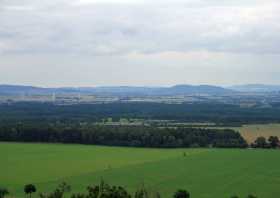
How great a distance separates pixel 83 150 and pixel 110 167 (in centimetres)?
1550

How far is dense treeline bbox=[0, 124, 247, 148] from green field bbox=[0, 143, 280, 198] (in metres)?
4.12

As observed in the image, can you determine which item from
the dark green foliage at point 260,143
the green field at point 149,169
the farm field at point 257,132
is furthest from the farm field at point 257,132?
the green field at point 149,169

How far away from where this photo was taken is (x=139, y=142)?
247 ft

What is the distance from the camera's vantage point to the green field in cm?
4222

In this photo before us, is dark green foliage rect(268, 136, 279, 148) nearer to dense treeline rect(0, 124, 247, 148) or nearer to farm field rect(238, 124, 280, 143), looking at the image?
farm field rect(238, 124, 280, 143)

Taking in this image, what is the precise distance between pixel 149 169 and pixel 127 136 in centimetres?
2509

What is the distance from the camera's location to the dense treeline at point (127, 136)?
74.9 m

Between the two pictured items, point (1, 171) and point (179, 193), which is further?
point (1, 171)

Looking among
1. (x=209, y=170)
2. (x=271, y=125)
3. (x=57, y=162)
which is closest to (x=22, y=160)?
(x=57, y=162)

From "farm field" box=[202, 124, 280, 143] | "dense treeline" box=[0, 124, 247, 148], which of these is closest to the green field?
"dense treeline" box=[0, 124, 247, 148]

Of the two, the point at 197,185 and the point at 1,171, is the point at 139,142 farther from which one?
the point at 197,185

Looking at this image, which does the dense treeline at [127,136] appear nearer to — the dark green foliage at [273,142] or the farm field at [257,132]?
the farm field at [257,132]

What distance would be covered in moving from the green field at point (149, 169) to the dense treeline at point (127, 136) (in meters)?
4.12

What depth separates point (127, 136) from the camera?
77062 millimetres
